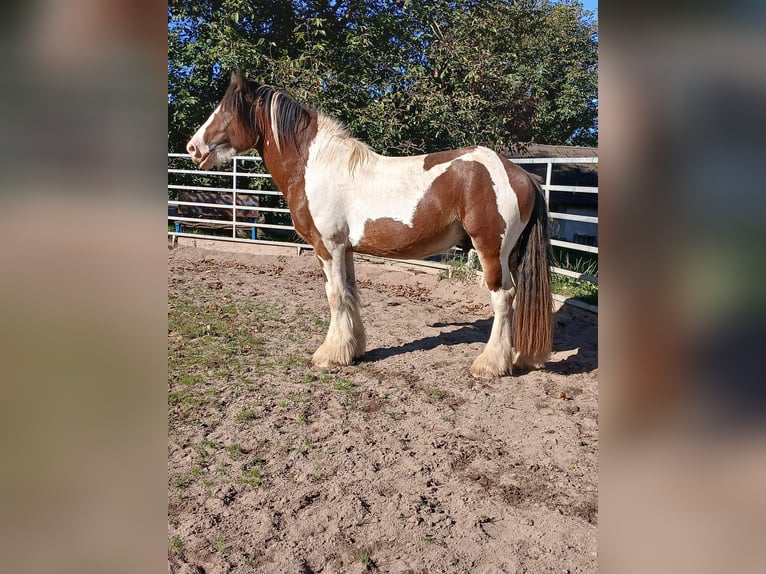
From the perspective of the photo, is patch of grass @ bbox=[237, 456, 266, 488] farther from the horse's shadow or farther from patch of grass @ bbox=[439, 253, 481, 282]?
patch of grass @ bbox=[439, 253, 481, 282]

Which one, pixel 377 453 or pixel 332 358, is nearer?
pixel 377 453

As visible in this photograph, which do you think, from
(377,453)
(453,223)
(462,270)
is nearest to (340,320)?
(453,223)

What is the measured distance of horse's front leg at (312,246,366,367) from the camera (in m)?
4.63

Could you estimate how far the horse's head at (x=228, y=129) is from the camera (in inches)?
184

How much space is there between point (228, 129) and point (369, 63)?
262 inches

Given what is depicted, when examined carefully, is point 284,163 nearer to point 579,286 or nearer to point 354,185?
point 354,185

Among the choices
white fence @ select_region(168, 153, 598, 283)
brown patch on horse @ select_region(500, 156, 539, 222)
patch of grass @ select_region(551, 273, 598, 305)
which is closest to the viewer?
brown patch on horse @ select_region(500, 156, 539, 222)

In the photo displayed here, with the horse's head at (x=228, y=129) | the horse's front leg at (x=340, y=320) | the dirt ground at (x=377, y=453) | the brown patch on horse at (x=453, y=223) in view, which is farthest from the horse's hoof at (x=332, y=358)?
the horse's head at (x=228, y=129)

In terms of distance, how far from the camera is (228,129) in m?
4.72

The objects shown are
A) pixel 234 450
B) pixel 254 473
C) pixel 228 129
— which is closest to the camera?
pixel 254 473

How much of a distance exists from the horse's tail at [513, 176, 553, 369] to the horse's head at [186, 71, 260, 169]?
93.7 inches

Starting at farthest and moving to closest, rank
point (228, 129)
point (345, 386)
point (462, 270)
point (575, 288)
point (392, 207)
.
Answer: point (462, 270), point (575, 288), point (228, 129), point (392, 207), point (345, 386)

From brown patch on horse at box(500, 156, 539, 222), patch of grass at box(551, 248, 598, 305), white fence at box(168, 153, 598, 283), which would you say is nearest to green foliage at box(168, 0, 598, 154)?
white fence at box(168, 153, 598, 283)
